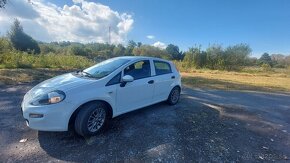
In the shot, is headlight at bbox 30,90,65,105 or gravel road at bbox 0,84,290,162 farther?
headlight at bbox 30,90,65,105

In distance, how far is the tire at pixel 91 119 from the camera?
3.56 meters

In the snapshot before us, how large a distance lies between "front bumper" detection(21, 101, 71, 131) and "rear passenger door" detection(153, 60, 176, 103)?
249cm

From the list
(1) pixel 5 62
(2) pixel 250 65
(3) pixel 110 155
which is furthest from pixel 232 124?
(2) pixel 250 65

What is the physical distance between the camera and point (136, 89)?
455 centimetres

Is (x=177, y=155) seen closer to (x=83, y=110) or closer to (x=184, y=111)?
(x=83, y=110)

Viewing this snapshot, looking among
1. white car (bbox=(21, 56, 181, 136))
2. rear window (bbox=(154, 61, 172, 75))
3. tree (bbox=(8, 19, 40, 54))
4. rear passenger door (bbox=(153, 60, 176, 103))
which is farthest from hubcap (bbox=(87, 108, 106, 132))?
tree (bbox=(8, 19, 40, 54))

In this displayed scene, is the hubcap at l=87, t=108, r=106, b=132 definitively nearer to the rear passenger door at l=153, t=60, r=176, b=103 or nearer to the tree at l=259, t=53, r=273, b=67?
the rear passenger door at l=153, t=60, r=176, b=103

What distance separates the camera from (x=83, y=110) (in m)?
3.60

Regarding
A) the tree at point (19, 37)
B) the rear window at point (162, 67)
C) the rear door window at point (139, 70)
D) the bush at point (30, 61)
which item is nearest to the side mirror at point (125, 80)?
the rear door window at point (139, 70)

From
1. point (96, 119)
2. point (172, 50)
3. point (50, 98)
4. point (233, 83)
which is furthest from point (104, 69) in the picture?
point (172, 50)

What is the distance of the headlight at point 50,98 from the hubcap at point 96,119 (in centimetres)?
66

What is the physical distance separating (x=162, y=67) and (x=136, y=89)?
1.47 meters

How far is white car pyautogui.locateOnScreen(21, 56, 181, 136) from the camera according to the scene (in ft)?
11.1

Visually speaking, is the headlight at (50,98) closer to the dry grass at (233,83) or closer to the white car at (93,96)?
the white car at (93,96)
